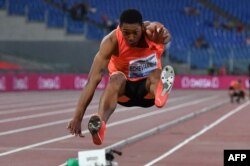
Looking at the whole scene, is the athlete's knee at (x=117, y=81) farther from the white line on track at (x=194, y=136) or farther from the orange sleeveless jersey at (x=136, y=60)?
the white line on track at (x=194, y=136)

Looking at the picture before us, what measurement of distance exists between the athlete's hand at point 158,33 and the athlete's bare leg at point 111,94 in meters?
0.58

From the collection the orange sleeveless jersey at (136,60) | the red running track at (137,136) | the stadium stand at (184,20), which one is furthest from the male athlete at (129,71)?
the stadium stand at (184,20)

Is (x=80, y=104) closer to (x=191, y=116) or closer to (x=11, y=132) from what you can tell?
(x=11, y=132)

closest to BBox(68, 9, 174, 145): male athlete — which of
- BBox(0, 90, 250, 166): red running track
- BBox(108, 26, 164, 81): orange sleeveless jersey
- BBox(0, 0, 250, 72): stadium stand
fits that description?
BBox(108, 26, 164, 81): orange sleeveless jersey

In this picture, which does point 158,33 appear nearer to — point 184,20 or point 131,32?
point 131,32

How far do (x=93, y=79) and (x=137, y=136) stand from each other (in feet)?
20.1

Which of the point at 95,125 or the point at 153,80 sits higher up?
the point at 153,80

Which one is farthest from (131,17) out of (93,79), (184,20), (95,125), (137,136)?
(184,20)

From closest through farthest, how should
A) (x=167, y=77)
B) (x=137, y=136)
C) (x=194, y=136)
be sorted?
1. (x=167, y=77)
2. (x=137, y=136)
3. (x=194, y=136)

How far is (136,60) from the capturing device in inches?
303

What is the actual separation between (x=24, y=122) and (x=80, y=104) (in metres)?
10.2

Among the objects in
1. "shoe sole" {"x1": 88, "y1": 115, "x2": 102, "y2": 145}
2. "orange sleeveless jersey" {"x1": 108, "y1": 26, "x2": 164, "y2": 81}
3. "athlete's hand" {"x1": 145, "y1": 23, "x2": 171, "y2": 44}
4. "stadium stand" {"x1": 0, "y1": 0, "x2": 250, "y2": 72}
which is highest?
"stadium stand" {"x1": 0, "y1": 0, "x2": 250, "y2": 72}

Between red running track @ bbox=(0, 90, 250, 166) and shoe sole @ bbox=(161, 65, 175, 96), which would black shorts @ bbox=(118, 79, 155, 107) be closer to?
shoe sole @ bbox=(161, 65, 175, 96)

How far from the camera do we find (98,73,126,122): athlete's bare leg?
7.37 metres
